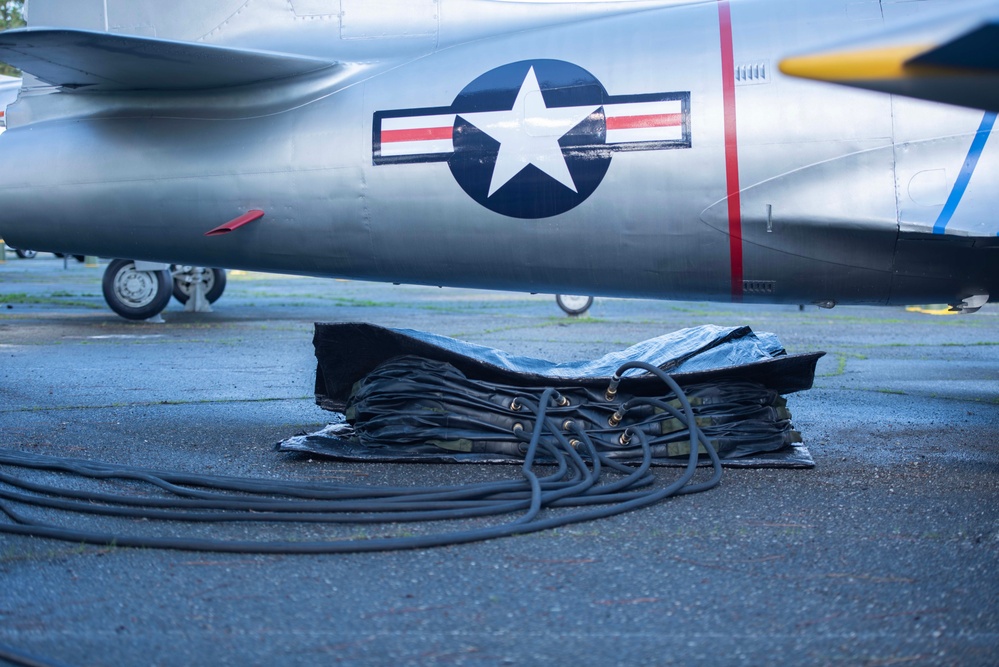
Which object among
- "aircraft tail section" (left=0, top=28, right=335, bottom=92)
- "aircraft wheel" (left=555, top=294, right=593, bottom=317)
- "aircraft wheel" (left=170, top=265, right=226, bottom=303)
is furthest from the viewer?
"aircraft wheel" (left=555, top=294, right=593, bottom=317)

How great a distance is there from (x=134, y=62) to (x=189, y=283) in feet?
24.2

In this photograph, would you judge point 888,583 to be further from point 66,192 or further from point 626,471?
point 66,192

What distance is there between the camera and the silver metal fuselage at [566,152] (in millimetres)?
4125

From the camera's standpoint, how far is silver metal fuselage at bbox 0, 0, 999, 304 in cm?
412

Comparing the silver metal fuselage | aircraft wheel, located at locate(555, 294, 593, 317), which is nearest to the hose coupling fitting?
the silver metal fuselage

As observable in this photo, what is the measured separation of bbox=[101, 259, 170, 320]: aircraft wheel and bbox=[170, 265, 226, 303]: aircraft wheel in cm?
101

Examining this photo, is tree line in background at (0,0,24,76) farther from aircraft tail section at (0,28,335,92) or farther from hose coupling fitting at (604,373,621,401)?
hose coupling fitting at (604,373,621,401)

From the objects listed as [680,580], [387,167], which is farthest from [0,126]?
[680,580]

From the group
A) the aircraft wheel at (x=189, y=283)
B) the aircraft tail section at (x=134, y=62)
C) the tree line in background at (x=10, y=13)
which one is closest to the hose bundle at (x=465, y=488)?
the aircraft tail section at (x=134, y=62)

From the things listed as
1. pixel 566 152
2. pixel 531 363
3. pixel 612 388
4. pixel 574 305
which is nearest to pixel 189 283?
pixel 574 305

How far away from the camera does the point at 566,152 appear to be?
431 centimetres

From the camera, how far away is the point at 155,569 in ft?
8.59

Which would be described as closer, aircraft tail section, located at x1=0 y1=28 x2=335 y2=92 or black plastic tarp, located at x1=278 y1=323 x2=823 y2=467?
black plastic tarp, located at x1=278 y1=323 x2=823 y2=467

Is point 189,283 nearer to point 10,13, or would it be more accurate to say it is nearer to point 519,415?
point 519,415
